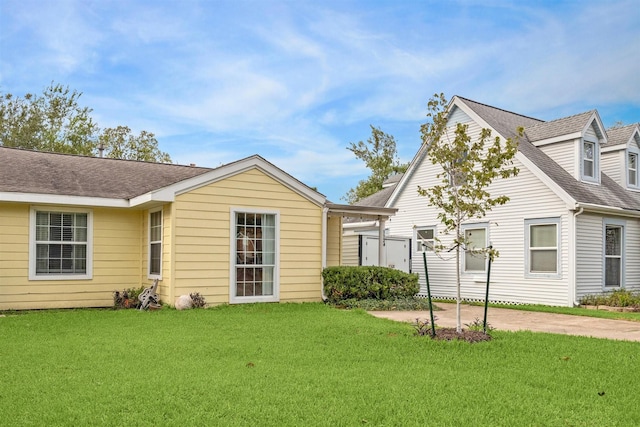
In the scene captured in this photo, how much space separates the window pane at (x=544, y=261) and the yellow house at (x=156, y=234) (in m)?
5.51

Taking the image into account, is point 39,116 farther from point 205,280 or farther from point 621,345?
point 621,345

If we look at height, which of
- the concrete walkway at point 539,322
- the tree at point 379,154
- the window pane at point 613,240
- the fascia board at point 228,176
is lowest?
the concrete walkway at point 539,322

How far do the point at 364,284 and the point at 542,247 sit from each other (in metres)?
5.26

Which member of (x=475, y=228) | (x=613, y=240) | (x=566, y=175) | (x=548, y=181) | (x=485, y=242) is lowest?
(x=485, y=242)

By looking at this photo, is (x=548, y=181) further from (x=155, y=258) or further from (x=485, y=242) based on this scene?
(x=155, y=258)

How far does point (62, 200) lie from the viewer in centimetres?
1181

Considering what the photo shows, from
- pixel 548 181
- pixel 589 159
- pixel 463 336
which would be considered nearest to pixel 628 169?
pixel 589 159

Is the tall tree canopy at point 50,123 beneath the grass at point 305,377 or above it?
above

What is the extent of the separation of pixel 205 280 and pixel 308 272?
2.71 metres

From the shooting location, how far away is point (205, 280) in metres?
12.3

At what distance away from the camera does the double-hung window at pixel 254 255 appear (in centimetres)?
1281

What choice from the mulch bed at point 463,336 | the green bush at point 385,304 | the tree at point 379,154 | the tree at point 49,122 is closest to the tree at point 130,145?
the tree at point 49,122

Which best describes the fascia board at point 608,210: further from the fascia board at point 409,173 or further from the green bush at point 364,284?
the fascia board at point 409,173

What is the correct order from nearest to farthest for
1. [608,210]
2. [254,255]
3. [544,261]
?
[254,255]
[608,210]
[544,261]
